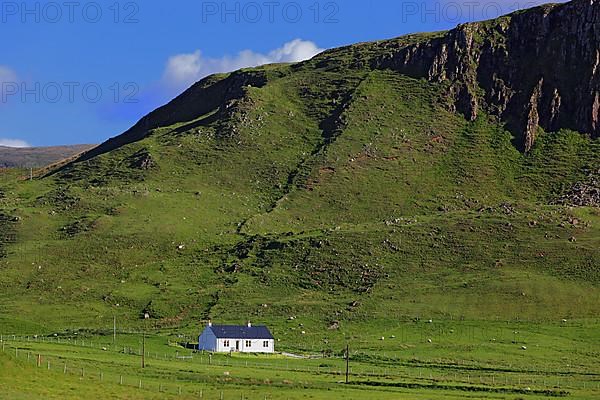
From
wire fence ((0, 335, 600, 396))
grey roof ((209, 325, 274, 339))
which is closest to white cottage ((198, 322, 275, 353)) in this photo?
grey roof ((209, 325, 274, 339))

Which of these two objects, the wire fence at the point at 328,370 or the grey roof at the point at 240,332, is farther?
the grey roof at the point at 240,332

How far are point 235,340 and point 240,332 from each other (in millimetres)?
2060

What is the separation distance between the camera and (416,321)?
595 ft

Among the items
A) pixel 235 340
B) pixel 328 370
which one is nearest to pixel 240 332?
pixel 235 340

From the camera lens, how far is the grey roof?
525 ft

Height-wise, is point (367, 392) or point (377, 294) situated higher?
point (377, 294)

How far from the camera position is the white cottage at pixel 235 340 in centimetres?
15900

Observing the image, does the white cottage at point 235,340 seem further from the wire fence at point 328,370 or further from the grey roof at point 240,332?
the wire fence at point 328,370

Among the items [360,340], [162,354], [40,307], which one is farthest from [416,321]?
[40,307]

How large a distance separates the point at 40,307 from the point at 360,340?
58.9 meters

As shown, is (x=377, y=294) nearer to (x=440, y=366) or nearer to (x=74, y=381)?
(x=440, y=366)

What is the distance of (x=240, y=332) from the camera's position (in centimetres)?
16200

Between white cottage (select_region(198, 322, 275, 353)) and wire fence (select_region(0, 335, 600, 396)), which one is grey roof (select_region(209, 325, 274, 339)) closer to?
white cottage (select_region(198, 322, 275, 353))

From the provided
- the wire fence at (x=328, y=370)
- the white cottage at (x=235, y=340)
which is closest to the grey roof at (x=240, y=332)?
the white cottage at (x=235, y=340)
